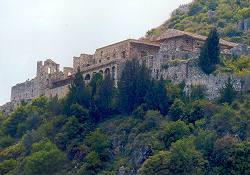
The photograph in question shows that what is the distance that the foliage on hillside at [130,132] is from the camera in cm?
8300

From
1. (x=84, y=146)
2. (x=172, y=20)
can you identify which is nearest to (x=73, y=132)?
(x=84, y=146)

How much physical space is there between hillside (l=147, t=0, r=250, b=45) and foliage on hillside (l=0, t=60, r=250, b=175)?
1815 centimetres

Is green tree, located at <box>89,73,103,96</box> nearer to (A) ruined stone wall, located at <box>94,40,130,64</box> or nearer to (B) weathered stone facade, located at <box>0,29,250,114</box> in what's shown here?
(B) weathered stone facade, located at <box>0,29,250,114</box>

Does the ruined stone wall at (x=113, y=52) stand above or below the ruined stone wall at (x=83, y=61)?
above

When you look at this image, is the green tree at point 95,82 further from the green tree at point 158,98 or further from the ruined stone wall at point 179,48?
the green tree at point 158,98

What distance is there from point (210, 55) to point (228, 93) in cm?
581

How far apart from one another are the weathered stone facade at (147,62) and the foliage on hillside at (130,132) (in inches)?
55.7

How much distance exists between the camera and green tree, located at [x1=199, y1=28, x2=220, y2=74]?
93688mm

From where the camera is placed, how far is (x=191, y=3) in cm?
13350

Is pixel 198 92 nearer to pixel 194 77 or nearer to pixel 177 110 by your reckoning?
pixel 194 77

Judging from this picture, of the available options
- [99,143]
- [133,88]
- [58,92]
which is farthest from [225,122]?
[58,92]

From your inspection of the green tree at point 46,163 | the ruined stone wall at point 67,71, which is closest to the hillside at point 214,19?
the ruined stone wall at point 67,71

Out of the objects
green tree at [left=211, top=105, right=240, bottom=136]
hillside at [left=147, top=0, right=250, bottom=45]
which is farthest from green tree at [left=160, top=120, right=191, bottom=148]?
hillside at [left=147, top=0, right=250, bottom=45]

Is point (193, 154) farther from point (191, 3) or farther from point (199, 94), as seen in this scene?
point (191, 3)
